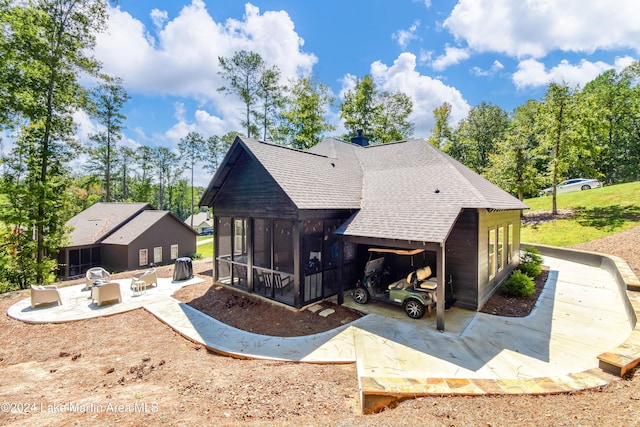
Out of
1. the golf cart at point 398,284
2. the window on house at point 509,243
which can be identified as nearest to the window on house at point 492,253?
the golf cart at point 398,284

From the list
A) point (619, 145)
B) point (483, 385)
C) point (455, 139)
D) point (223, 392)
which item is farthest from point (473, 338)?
point (619, 145)

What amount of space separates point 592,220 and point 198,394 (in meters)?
25.3

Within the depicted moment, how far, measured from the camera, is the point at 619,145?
120 ft

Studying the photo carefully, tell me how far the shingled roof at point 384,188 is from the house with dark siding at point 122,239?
51.4 feet

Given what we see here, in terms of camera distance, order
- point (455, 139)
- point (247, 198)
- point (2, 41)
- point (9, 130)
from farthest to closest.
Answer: point (455, 139) < point (9, 130) < point (2, 41) < point (247, 198)

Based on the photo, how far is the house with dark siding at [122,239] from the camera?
864 inches

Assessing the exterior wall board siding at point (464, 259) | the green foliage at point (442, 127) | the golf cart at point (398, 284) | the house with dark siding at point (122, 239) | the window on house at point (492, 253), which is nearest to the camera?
the golf cart at point (398, 284)

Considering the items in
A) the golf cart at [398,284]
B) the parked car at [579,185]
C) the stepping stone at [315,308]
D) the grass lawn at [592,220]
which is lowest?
the stepping stone at [315,308]

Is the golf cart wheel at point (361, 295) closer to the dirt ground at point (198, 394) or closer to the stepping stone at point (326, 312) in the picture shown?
the stepping stone at point (326, 312)

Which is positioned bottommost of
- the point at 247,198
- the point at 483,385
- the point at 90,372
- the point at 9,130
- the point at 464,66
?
the point at 90,372

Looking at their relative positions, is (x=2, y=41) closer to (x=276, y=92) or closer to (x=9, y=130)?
(x=9, y=130)

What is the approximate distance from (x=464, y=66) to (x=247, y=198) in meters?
20.0

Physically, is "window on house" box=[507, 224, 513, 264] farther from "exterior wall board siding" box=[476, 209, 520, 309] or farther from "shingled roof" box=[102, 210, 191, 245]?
"shingled roof" box=[102, 210, 191, 245]

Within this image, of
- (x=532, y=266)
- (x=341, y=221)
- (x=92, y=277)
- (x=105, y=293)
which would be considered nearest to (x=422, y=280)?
(x=341, y=221)
